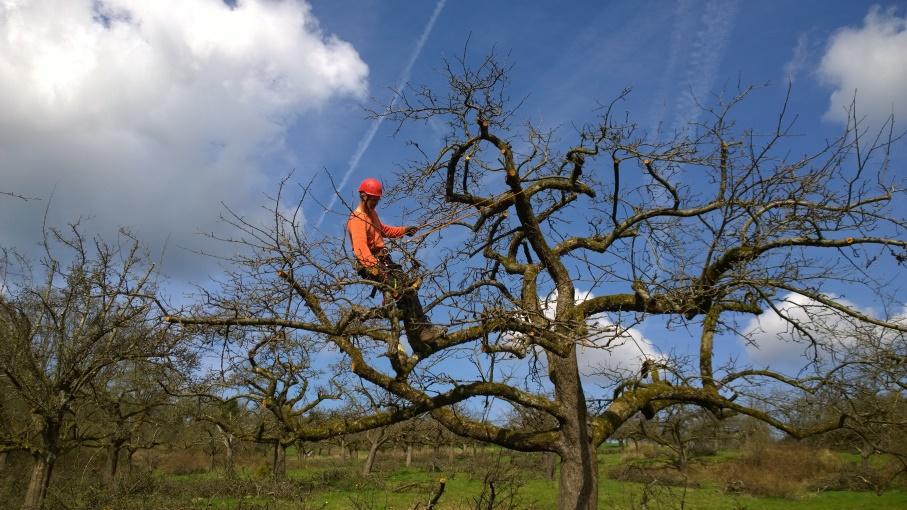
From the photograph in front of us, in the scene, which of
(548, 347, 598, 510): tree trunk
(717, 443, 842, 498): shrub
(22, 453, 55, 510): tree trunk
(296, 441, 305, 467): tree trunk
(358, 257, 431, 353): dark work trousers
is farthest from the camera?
(717, 443, 842, 498): shrub

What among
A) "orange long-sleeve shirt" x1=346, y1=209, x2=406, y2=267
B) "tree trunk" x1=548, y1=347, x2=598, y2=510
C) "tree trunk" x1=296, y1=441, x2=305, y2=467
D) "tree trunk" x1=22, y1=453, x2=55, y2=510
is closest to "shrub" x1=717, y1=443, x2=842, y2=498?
"tree trunk" x1=296, y1=441, x2=305, y2=467

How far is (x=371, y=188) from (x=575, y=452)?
304 cm

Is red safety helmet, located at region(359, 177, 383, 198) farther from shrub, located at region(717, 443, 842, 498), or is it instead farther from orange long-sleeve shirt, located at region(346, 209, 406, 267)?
shrub, located at region(717, 443, 842, 498)

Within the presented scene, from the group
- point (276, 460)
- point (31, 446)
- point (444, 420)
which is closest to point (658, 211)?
point (444, 420)

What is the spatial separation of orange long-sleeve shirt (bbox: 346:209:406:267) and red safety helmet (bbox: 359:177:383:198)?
0.25 meters

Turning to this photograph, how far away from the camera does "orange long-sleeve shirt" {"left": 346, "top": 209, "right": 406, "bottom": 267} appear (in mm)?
4359

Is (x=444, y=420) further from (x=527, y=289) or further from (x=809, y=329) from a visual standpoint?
(x=809, y=329)

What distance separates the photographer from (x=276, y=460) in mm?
20375

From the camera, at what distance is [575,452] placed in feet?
17.3

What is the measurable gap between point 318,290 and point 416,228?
95cm

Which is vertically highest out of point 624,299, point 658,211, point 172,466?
point 658,211

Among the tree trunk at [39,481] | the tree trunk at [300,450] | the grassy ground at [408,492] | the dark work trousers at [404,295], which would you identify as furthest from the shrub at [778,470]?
the tree trunk at [39,481]

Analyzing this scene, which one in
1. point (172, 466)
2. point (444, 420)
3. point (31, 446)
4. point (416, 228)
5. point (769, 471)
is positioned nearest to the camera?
point (416, 228)

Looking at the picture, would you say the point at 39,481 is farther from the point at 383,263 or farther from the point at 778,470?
the point at 778,470
